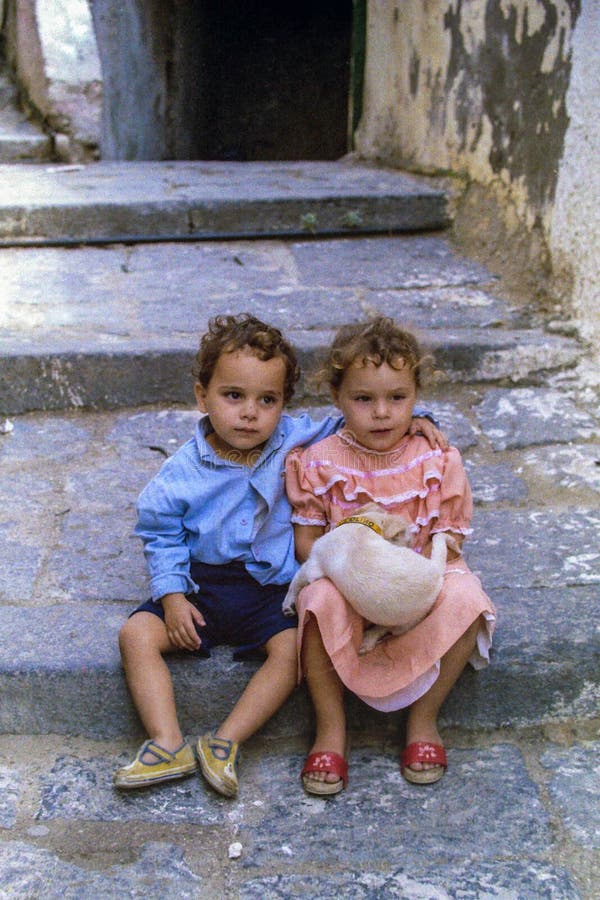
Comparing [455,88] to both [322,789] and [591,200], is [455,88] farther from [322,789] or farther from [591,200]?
[322,789]

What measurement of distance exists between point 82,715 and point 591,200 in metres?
2.52

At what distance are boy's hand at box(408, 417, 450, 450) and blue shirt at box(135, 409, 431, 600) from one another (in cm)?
33

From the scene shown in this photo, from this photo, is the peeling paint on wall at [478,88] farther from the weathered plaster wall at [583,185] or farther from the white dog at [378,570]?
the white dog at [378,570]

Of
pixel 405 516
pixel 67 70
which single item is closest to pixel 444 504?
pixel 405 516

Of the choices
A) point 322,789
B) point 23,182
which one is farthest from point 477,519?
point 23,182

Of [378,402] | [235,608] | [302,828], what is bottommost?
[302,828]

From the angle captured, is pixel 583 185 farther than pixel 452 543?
Yes

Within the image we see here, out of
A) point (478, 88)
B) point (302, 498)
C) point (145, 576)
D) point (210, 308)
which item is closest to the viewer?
point (302, 498)

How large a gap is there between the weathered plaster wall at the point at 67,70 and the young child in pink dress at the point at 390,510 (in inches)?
196

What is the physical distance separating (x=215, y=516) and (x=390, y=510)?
15.3 inches

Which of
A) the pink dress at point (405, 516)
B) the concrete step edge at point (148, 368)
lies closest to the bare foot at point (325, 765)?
the pink dress at point (405, 516)

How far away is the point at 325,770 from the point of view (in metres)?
2.03

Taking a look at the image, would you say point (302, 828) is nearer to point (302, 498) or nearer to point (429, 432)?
point (302, 498)

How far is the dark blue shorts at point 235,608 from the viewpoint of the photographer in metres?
2.18
